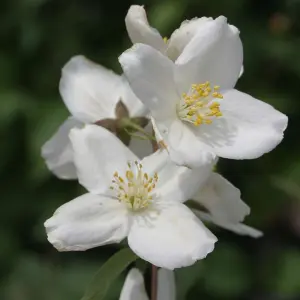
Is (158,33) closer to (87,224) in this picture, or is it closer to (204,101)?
(204,101)

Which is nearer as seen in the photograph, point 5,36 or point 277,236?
point 5,36

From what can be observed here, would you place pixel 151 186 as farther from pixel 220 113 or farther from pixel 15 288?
pixel 15 288

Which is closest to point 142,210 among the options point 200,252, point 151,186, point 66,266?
point 151,186

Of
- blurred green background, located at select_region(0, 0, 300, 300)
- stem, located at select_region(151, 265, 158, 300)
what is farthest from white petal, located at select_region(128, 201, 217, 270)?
blurred green background, located at select_region(0, 0, 300, 300)

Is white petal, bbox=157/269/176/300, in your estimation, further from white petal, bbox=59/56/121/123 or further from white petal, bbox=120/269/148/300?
white petal, bbox=59/56/121/123

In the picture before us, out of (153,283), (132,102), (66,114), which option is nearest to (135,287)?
(153,283)

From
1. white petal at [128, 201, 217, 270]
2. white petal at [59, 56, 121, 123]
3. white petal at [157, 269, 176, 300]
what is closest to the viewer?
white petal at [128, 201, 217, 270]

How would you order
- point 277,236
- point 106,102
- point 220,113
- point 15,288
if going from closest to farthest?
point 220,113 < point 106,102 < point 15,288 < point 277,236
